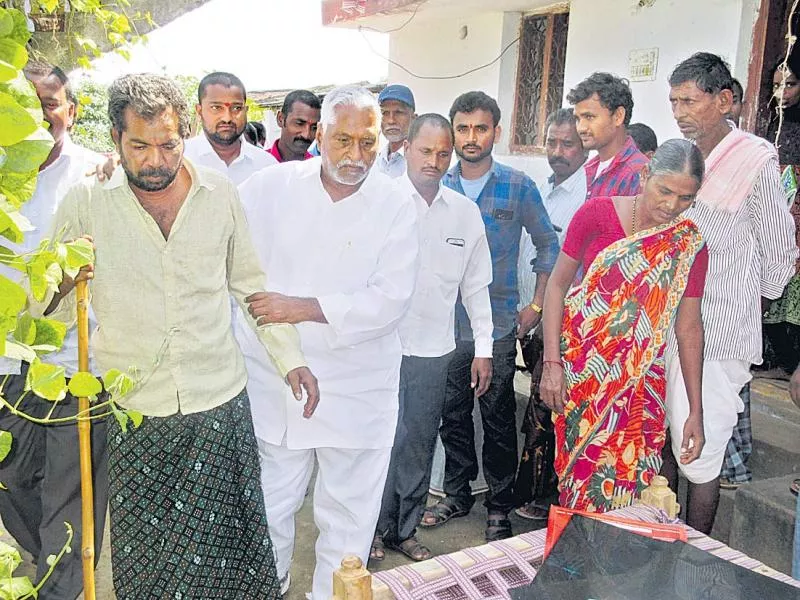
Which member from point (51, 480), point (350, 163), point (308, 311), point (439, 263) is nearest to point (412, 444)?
point (439, 263)

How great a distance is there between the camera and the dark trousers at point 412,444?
11.1 feet

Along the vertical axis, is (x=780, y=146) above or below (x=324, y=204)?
above

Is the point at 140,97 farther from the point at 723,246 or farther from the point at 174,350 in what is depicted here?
the point at 723,246

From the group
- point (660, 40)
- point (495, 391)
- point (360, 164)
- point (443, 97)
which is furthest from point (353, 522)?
point (443, 97)

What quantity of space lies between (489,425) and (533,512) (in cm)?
58

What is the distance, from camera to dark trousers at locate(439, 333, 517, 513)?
3658 millimetres

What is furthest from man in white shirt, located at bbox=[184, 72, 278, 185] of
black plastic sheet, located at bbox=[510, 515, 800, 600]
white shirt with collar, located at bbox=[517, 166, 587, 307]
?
black plastic sheet, located at bbox=[510, 515, 800, 600]

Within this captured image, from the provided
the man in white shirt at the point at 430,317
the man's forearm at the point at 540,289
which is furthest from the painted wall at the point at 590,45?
the man in white shirt at the point at 430,317

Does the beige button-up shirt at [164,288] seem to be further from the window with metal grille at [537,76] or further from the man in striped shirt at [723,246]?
the window with metal grille at [537,76]

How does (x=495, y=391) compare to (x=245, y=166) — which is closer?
(x=495, y=391)

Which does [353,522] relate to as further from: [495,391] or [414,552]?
[495,391]

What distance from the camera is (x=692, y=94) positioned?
3.07 m

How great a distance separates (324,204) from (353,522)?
4.06 ft

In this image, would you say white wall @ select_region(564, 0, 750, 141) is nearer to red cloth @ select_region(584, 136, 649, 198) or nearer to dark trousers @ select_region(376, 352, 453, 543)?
red cloth @ select_region(584, 136, 649, 198)
